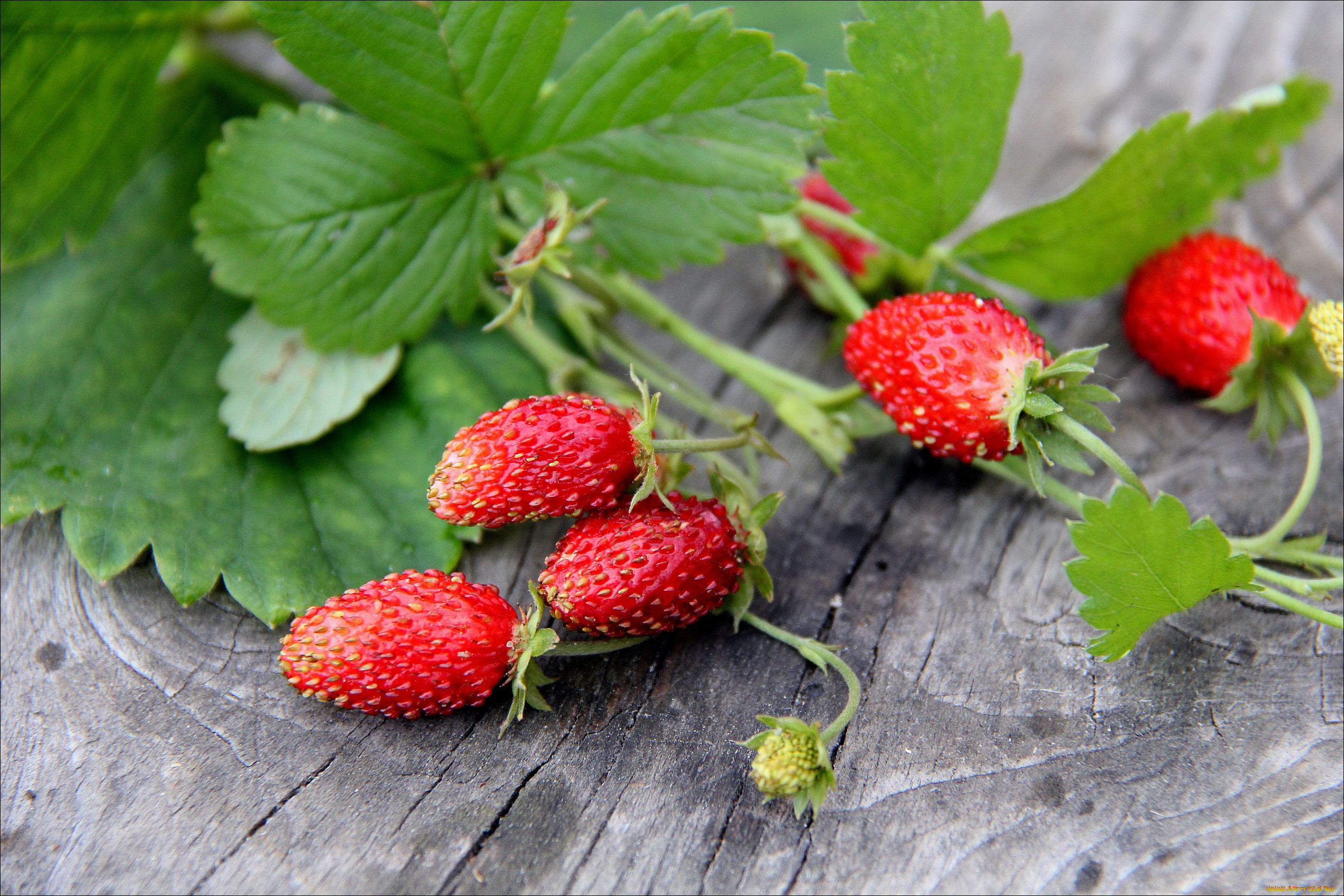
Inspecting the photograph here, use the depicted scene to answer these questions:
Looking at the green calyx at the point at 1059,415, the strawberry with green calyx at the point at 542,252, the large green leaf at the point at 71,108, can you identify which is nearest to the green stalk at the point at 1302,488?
the green calyx at the point at 1059,415

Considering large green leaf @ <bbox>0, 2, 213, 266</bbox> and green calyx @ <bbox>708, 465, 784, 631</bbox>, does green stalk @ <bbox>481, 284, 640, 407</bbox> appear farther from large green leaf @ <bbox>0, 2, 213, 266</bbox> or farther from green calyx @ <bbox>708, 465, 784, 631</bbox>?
large green leaf @ <bbox>0, 2, 213, 266</bbox>

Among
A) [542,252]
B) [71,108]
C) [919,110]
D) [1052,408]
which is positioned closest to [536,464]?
[542,252]

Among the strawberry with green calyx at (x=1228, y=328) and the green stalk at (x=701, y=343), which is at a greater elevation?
the strawberry with green calyx at (x=1228, y=328)

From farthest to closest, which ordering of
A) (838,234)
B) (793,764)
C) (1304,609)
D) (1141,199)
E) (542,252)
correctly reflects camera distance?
(838,234)
(1141,199)
(542,252)
(1304,609)
(793,764)

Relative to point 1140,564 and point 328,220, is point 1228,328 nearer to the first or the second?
point 1140,564

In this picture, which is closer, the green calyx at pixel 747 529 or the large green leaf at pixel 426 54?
the green calyx at pixel 747 529

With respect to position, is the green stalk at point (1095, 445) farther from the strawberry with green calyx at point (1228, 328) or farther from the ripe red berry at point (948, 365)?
the strawberry with green calyx at point (1228, 328)
